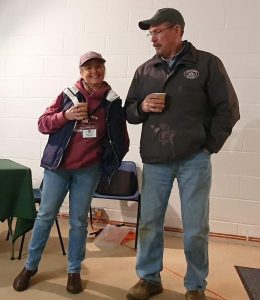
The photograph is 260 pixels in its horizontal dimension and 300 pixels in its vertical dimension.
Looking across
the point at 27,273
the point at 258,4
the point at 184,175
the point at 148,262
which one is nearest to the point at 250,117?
the point at 258,4

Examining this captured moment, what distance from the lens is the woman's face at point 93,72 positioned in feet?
6.22

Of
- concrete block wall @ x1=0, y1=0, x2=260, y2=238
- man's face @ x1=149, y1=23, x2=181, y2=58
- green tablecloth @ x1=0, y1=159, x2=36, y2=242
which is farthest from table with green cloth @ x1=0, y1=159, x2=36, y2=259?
man's face @ x1=149, y1=23, x2=181, y2=58

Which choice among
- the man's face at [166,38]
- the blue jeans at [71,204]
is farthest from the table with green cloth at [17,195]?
the man's face at [166,38]

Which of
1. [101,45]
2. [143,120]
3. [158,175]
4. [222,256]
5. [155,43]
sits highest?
[101,45]

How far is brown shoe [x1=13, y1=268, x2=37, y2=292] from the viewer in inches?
78.2

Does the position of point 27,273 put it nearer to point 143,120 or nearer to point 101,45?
point 143,120

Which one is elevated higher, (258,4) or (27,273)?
(258,4)

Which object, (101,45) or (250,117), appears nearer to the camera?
(250,117)

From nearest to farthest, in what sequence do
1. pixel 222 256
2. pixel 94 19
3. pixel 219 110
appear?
pixel 219 110 < pixel 222 256 < pixel 94 19

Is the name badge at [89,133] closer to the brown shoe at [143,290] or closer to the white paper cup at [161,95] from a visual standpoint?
the white paper cup at [161,95]

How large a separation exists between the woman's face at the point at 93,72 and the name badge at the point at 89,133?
266mm

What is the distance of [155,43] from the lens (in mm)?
1818

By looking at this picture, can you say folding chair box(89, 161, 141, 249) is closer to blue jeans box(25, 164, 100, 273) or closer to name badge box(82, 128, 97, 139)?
blue jeans box(25, 164, 100, 273)

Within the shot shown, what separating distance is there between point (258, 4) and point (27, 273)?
2785mm
